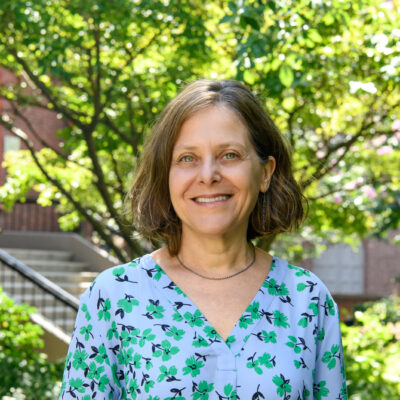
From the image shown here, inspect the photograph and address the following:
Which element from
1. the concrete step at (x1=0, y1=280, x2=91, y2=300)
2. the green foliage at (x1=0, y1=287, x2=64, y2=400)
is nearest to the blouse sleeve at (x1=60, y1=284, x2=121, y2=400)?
the green foliage at (x1=0, y1=287, x2=64, y2=400)

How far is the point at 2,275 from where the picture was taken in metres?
12.8

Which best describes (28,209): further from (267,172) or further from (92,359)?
(92,359)

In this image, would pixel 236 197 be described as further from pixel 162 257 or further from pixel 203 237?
pixel 162 257

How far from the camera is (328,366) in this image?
7.47 feet

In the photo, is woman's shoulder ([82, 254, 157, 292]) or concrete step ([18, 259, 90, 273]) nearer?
woman's shoulder ([82, 254, 157, 292])

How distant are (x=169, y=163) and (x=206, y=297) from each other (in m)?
0.45

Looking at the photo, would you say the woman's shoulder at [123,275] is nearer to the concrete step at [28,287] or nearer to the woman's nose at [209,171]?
the woman's nose at [209,171]

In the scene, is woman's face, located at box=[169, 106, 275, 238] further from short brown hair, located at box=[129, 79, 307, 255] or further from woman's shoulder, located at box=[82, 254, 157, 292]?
woman's shoulder, located at box=[82, 254, 157, 292]

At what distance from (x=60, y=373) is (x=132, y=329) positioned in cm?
510

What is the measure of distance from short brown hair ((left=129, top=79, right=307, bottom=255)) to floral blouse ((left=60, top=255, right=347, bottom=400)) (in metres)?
0.22

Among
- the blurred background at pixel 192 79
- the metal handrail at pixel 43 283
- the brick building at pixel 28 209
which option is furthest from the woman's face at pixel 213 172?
the brick building at pixel 28 209

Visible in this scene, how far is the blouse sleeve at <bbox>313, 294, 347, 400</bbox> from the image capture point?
7.46 ft

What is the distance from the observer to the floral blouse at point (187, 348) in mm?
2082

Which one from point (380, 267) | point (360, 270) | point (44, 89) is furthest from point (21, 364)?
point (360, 270)
